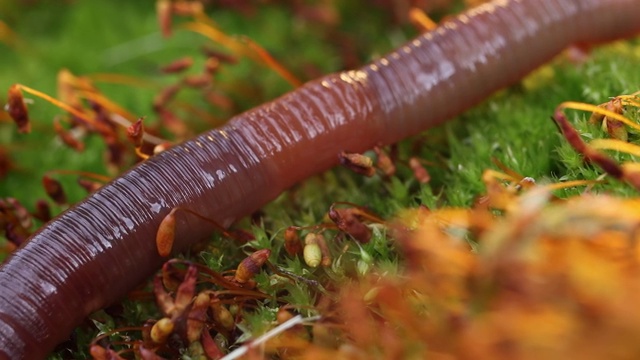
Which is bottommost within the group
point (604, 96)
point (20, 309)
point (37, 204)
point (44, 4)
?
Result: point (604, 96)

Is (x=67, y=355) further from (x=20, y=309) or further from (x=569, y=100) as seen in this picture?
(x=569, y=100)

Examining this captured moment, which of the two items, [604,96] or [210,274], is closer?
[210,274]

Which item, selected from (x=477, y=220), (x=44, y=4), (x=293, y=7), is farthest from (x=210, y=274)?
(x=44, y=4)

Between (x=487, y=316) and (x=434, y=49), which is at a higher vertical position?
(x=434, y=49)

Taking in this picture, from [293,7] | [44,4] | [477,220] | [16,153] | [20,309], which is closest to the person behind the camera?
[477,220]

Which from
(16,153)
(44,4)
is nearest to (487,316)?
(16,153)

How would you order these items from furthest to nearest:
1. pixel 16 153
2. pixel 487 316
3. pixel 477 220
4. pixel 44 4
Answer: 1. pixel 44 4
2. pixel 16 153
3. pixel 477 220
4. pixel 487 316
